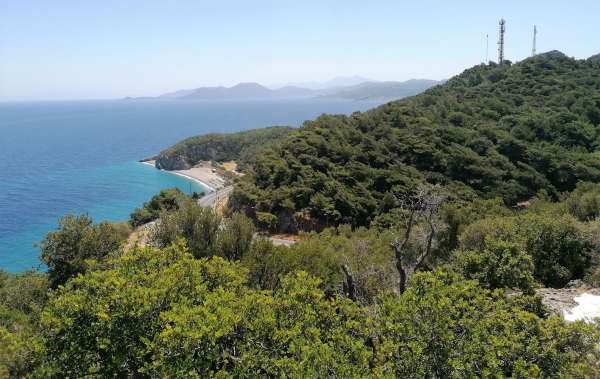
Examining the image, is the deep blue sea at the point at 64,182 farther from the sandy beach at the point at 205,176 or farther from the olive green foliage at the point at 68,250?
the olive green foliage at the point at 68,250

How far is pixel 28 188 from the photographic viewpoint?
75625mm

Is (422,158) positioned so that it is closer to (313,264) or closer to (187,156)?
(313,264)

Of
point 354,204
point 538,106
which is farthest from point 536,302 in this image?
point 538,106

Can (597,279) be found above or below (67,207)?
above

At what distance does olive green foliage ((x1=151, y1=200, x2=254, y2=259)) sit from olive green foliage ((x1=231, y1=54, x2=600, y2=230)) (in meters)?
17.1

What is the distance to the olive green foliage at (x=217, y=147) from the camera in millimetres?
97750

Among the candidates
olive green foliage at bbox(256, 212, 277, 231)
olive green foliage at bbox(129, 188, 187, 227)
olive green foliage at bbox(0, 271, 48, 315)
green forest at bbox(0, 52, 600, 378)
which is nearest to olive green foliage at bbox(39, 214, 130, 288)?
green forest at bbox(0, 52, 600, 378)

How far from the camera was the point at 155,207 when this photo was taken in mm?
52000

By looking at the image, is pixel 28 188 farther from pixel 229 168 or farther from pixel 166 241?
pixel 166 241

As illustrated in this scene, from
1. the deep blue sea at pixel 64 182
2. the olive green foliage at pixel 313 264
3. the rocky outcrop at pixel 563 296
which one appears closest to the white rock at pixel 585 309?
the rocky outcrop at pixel 563 296

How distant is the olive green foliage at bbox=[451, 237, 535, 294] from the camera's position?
511 inches

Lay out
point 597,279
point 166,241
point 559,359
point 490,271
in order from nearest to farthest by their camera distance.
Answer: point 559,359
point 490,271
point 597,279
point 166,241

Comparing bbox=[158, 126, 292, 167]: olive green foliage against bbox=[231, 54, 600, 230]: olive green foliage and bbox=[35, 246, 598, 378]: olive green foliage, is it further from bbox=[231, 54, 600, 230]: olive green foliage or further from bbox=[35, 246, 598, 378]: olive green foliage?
bbox=[35, 246, 598, 378]: olive green foliage

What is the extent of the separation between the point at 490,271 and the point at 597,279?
189 inches
